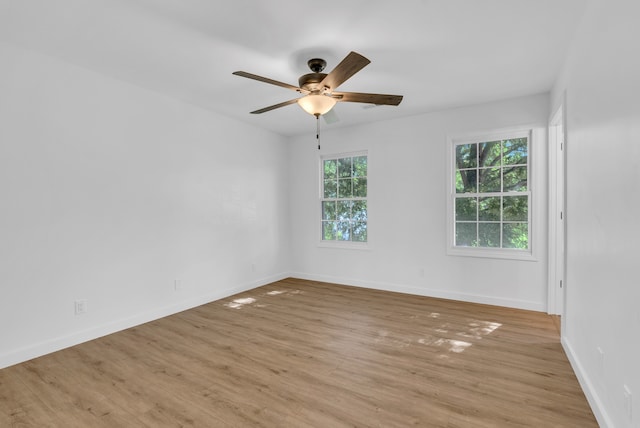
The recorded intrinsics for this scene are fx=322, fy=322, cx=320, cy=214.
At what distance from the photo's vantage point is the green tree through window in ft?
13.1

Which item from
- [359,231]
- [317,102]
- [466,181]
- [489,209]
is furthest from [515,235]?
[317,102]

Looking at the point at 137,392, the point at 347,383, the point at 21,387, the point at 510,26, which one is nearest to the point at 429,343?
the point at 347,383

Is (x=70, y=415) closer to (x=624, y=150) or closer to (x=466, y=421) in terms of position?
(x=466, y=421)

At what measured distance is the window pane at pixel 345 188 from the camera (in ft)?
17.6

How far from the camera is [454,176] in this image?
4.41 meters

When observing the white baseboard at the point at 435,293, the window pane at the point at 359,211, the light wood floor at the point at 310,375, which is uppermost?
the window pane at the point at 359,211

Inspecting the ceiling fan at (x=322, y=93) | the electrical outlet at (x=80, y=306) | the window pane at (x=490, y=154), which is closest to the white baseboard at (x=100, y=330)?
the electrical outlet at (x=80, y=306)

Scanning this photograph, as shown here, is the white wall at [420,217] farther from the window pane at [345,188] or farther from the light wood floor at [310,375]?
the light wood floor at [310,375]

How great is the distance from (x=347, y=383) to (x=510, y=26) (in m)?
2.88

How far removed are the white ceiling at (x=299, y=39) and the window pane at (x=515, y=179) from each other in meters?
0.94

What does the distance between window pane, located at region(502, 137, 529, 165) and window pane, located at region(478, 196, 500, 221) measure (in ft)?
1.60

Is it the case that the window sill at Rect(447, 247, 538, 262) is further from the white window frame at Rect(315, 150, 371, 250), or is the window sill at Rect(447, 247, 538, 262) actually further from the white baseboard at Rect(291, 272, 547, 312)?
the white window frame at Rect(315, 150, 371, 250)

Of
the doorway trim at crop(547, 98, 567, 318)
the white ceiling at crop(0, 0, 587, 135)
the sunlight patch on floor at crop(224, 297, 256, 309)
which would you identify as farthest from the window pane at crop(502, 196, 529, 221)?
the sunlight patch on floor at crop(224, 297, 256, 309)

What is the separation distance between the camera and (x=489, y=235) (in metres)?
4.23
